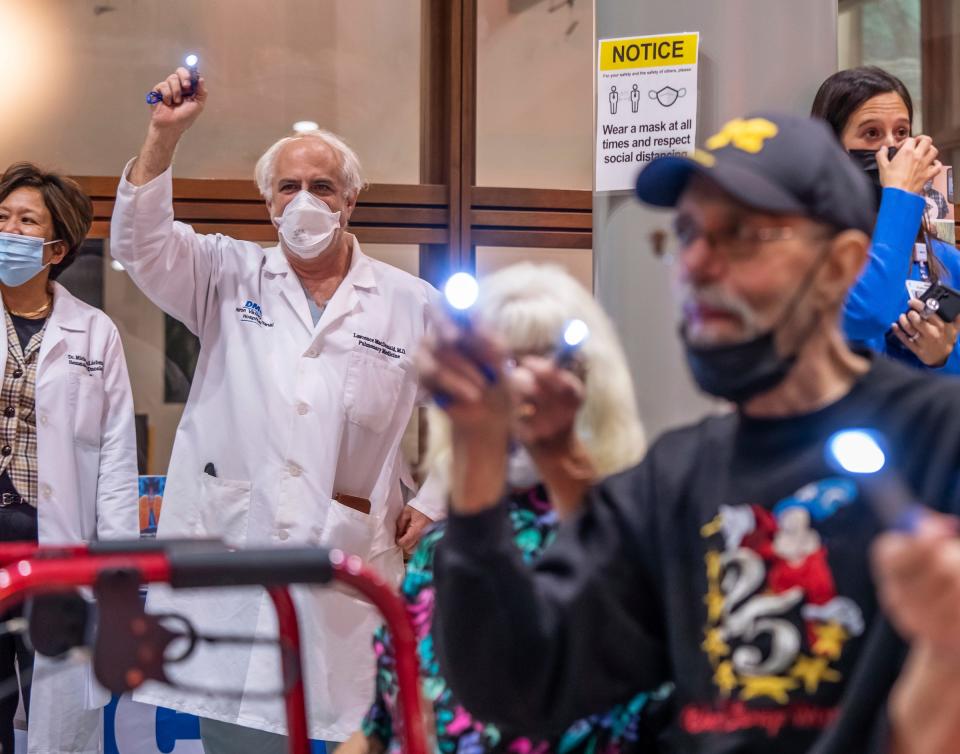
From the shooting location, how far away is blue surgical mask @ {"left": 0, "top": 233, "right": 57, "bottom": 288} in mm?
3996

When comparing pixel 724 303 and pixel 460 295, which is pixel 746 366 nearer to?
pixel 724 303

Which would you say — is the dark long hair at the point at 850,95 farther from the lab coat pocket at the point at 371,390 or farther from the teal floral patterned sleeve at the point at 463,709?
the teal floral patterned sleeve at the point at 463,709

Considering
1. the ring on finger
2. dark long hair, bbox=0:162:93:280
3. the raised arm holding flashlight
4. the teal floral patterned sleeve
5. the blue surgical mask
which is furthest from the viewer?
dark long hair, bbox=0:162:93:280

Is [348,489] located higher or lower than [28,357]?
lower

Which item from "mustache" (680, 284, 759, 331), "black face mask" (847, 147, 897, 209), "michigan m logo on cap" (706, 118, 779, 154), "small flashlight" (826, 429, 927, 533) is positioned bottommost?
"small flashlight" (826, 429, 927, 533)

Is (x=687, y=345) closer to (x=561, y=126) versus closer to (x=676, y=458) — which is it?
(x=676, y=458)

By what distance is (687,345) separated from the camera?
1586 millimetres

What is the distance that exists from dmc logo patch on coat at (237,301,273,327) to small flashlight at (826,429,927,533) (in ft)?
7.82

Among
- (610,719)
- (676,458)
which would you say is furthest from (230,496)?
(676,458)

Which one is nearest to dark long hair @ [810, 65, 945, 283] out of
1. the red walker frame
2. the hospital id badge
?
the hospital id badge

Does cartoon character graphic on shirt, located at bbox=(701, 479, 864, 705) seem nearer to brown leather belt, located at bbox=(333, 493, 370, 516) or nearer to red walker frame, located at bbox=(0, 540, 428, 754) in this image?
red walker frame, located at bbox=(0, 540, 428, 754)

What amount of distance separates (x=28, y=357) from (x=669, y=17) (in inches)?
84.3

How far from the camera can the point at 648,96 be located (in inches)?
122

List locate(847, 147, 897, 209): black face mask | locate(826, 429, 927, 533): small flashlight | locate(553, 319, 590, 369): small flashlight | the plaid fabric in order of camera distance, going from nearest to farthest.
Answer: locate(826, 429, 927, 533): small flashlight
locate(553, 319, 590, 369): small flashlight
locate(847, 147, 897, 209): black face mask
the plaid fabric
